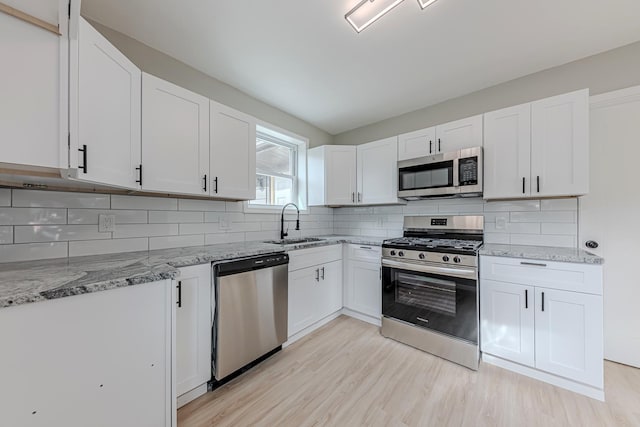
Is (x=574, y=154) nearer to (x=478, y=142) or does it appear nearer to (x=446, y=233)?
(x=478, y=142)

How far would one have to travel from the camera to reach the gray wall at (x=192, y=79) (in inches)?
71.9

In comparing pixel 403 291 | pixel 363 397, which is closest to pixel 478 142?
pixel 403 291

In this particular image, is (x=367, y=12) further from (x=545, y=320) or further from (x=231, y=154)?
(x=545, y=320)

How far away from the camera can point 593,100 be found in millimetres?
2025

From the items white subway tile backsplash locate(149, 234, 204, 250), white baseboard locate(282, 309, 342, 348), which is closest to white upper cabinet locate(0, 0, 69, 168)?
A: white subway tile backsplash locate(149, 234, 204, 250)

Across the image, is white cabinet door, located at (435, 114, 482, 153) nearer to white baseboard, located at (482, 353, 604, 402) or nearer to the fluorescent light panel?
the fluorescent light panel

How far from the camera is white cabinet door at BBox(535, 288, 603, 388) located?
5.18 feet

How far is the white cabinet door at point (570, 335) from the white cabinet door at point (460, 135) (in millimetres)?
1420

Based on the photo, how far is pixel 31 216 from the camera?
56.6 inches

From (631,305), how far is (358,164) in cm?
279

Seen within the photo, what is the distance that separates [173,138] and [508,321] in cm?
303

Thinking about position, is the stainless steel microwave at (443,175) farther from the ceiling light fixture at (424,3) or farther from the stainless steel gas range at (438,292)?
the ceiling light fixture at (424,3)

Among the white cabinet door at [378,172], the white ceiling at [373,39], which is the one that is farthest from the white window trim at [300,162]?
the white cabinet door at [378,172]

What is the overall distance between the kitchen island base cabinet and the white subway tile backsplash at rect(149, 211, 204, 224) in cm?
102
